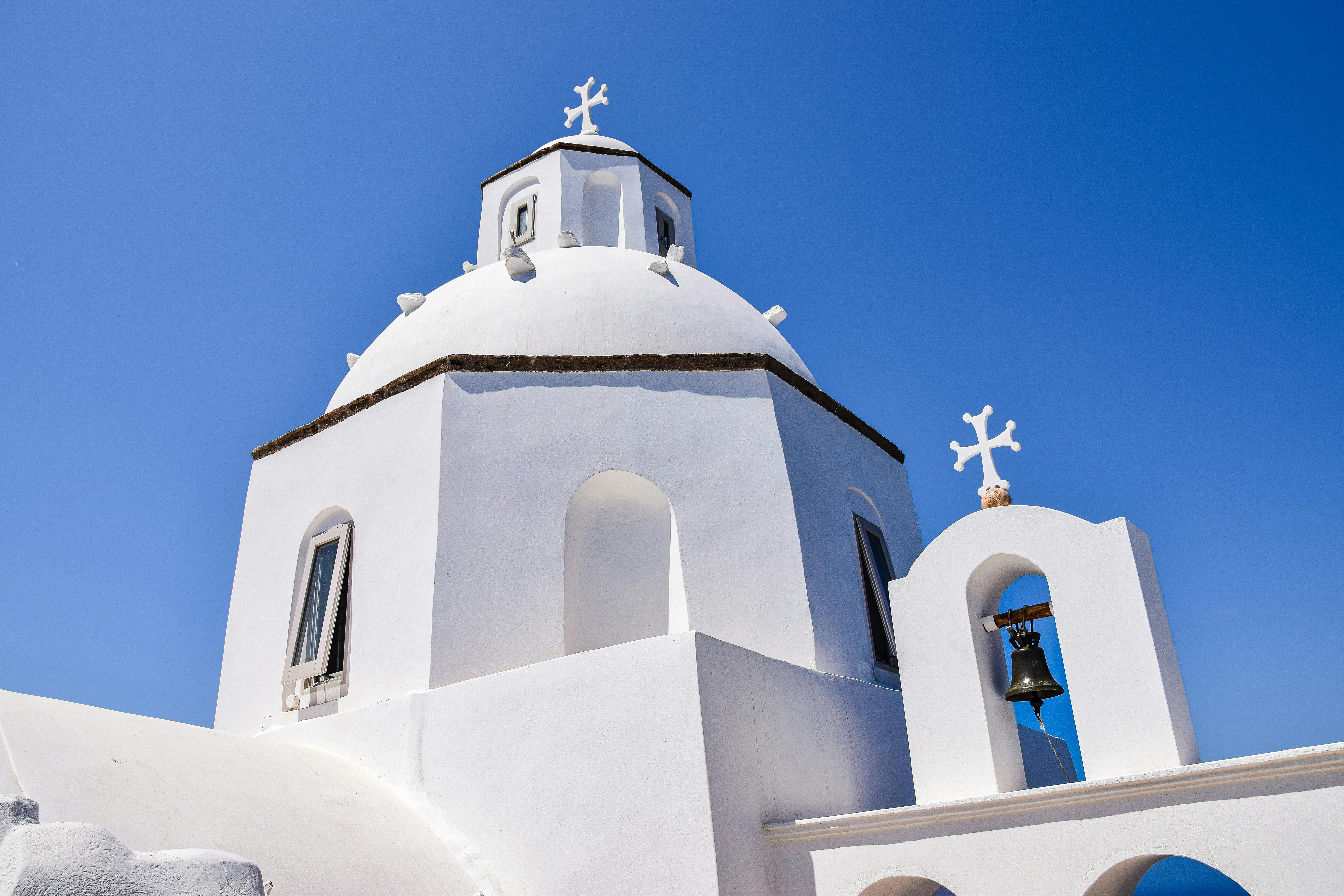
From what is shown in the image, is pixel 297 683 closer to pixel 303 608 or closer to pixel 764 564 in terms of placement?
pixel 303 608

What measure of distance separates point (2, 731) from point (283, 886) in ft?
5.57

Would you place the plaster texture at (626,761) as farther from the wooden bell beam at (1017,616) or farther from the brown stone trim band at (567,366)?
the brown stone trim band at (567,366)

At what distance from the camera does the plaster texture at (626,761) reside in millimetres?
5684

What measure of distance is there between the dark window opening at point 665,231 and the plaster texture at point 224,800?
27.4 ft

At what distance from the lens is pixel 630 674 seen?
616 centimetres

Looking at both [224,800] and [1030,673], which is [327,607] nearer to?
[224,800]

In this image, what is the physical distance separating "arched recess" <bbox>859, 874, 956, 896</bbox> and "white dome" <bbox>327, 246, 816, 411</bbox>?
15.3ft

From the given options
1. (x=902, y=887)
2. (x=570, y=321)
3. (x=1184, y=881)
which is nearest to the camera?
(x=902, y=887)

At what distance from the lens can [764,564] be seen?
779 cm

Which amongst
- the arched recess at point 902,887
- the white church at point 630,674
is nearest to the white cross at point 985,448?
the white church at point 630,674

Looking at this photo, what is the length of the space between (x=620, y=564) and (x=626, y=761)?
2285mm

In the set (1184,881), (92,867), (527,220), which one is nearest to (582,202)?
(527,220)

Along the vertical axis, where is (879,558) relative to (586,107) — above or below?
below

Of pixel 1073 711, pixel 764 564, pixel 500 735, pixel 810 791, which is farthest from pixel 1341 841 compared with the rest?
pixel 500 735
